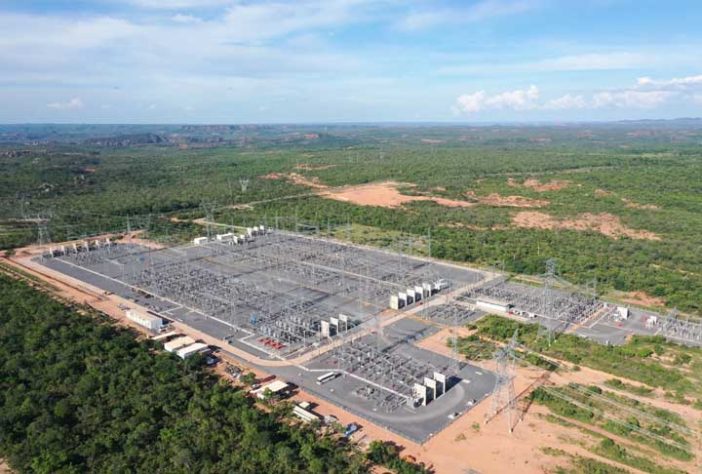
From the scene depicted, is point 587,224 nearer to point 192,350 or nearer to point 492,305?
point 492,305

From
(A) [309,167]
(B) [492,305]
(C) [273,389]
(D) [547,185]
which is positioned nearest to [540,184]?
(D) [547,185]

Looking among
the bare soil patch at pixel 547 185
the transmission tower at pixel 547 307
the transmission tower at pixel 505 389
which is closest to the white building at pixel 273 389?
the transmission tower at pixel 505 389

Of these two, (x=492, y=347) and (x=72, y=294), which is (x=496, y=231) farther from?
(x=72, y=294)

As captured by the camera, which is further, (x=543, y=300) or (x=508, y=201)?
(x=508, y=201)

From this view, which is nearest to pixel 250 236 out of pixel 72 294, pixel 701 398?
pixel 72 294

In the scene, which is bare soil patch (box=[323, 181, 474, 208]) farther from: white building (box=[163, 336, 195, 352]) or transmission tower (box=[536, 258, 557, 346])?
white building (box=[163, 336, 195, 352])
